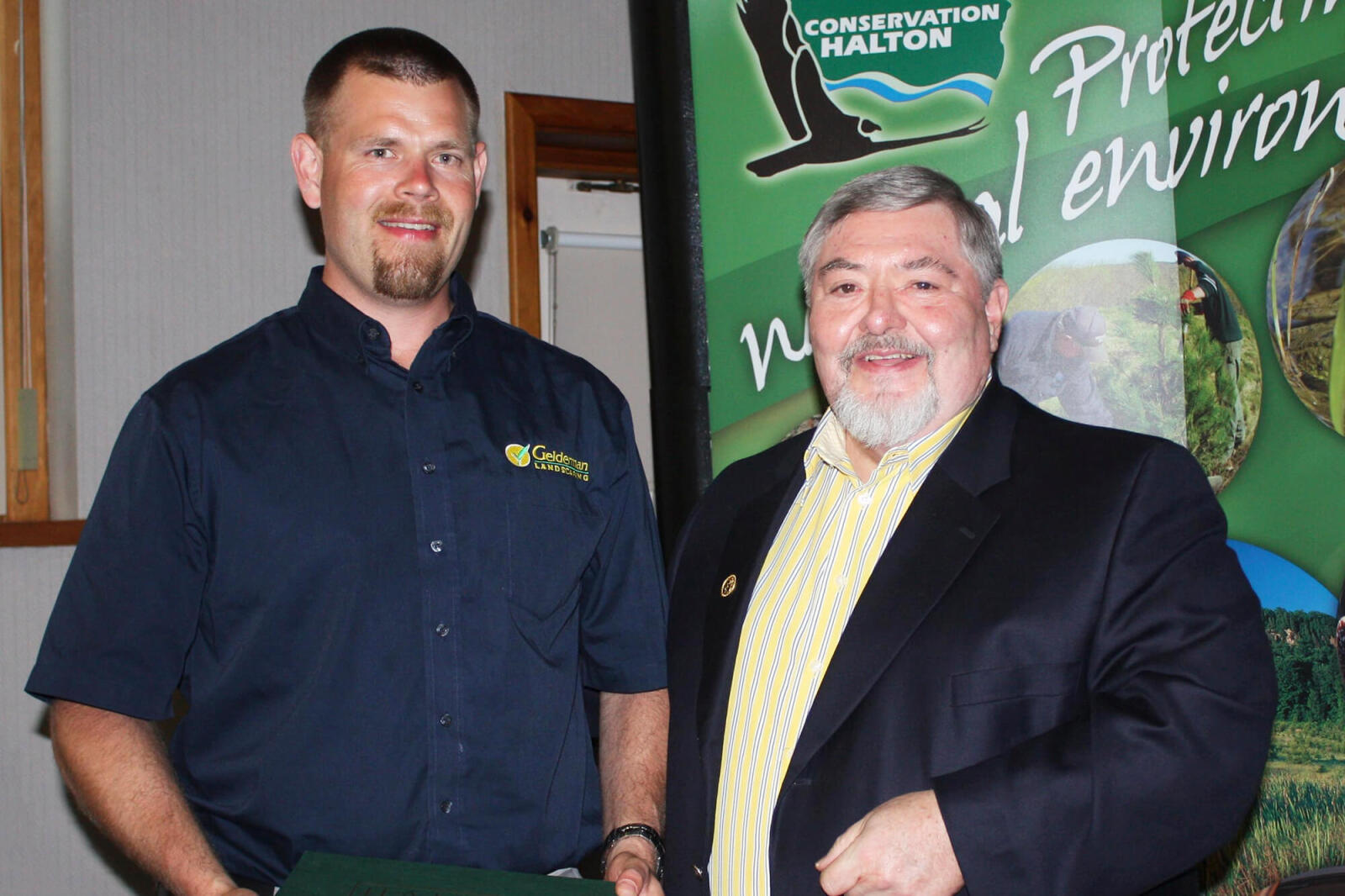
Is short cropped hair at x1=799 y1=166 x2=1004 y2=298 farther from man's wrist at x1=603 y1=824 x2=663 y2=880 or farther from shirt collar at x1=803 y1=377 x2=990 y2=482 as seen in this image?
man's wrist at x1=603 y1=824 x2=663 y2=880

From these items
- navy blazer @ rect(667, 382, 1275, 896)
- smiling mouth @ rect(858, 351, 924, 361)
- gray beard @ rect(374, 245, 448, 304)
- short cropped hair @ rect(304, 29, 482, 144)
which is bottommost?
navy blazer @ rect(667, 382, 1275, 896)

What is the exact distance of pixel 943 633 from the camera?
1.42m

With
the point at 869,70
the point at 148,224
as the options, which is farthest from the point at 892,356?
the point at 148,224

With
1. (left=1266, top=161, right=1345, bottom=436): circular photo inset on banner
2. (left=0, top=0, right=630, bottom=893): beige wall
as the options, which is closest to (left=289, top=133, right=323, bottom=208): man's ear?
(left=0, top=0, right=630, bottom=893): beige wall

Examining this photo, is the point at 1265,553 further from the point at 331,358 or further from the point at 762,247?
the point at 331,358

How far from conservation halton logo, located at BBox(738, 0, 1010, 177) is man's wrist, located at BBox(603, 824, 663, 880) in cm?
120

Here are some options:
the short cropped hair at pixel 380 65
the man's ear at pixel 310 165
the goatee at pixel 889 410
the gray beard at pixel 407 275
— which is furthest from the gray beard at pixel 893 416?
the man's ear at pixel 310 165

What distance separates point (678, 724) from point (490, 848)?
0.32 metres

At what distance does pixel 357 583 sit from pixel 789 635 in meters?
0.60

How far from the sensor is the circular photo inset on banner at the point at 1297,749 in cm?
193

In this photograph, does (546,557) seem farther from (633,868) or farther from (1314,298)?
(1314,298)

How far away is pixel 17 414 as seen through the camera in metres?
2.58

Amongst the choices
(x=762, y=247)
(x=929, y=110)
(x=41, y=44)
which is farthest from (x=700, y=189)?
(x=41, y=44)

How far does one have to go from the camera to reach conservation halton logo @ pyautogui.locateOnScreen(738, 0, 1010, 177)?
2139mm
